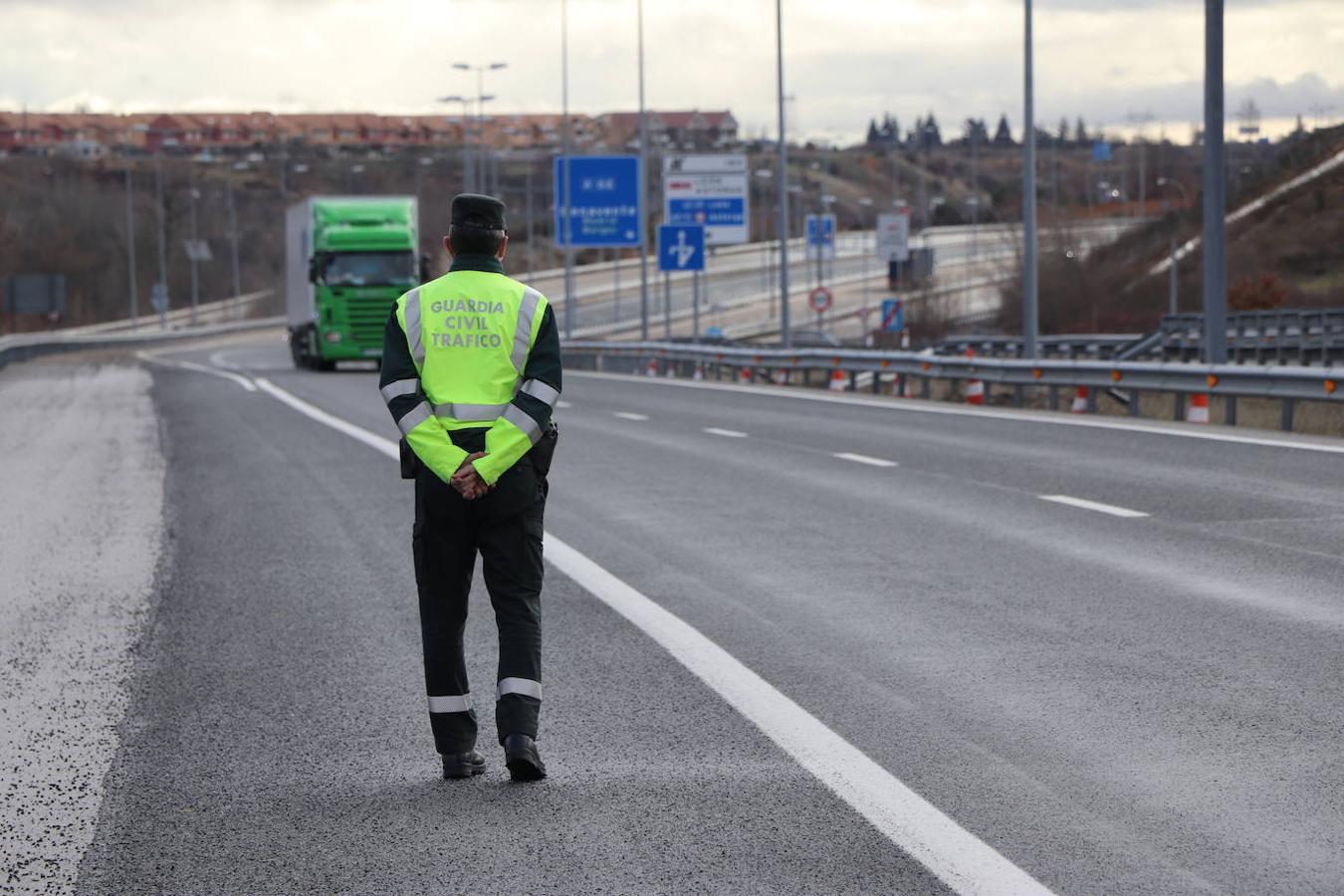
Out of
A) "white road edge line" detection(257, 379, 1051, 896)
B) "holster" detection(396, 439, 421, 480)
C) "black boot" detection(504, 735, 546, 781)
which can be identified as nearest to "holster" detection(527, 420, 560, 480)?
"holster" detection(396, 439, 421, 480)

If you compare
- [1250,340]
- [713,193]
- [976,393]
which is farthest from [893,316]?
[976,393]

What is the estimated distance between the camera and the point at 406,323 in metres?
6.35

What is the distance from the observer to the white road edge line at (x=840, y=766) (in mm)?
5160

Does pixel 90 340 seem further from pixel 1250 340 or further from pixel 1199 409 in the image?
pixel 1199 409

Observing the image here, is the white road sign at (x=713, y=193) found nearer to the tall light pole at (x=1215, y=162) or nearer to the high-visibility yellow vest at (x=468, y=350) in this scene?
the tall light pole at (x=1215, y=162)

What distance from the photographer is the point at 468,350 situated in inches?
248

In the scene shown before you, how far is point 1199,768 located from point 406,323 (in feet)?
8.90

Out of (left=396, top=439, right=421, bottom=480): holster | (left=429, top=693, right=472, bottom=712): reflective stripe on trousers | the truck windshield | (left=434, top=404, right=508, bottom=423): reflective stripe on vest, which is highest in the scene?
the truck windshield

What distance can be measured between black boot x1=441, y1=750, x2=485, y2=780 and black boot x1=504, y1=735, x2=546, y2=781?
0.13 meters

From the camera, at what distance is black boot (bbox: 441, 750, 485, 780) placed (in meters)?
6.29

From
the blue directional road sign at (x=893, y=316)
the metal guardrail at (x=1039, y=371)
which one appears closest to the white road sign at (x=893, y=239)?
the blue directional road sign at (x=893, y=316)

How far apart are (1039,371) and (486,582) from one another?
2226 centimetres

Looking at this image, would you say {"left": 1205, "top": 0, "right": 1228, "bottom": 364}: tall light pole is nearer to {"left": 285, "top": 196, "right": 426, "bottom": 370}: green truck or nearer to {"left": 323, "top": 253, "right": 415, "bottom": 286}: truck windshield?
{"left": 285, "top": 196, "right": 426, "bottom": 370}: green truck

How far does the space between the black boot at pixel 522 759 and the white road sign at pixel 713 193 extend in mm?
55009
